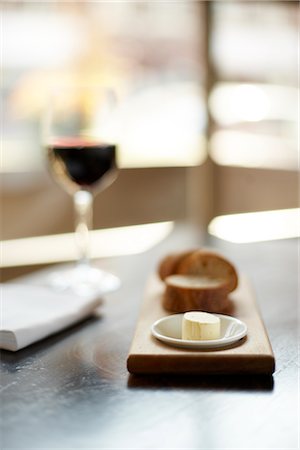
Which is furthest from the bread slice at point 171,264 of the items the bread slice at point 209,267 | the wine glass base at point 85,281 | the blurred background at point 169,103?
the blurred background at point 169,103

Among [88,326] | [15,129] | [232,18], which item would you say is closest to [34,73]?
[15,129]

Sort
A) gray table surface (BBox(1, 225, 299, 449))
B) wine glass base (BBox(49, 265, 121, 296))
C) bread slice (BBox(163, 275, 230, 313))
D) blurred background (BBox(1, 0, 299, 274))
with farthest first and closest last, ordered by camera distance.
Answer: blurred background (BBox(1, 0, 299, 274))
wine glass base (BBox(49, 265, 121, 296))
bread slice (BBox(163, 275, 230, 313))
gray table surface (BBox(1, 225, 299, 449))

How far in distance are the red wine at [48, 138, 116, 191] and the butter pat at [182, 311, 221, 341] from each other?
44 cm

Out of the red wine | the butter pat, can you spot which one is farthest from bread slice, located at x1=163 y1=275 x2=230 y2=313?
the red wine

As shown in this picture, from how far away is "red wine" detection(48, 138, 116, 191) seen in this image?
1.04m

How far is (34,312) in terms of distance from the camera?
78 cm

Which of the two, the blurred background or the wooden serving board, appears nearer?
the wooden serving board

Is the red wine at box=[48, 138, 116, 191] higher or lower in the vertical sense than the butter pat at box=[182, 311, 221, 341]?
higher

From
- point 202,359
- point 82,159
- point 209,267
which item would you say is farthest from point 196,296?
point 82,159

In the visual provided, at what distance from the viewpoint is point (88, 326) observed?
0.80m

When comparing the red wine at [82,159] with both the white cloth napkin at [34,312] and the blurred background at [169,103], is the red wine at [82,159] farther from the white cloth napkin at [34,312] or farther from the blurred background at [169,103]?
the blurred background at [169,103]

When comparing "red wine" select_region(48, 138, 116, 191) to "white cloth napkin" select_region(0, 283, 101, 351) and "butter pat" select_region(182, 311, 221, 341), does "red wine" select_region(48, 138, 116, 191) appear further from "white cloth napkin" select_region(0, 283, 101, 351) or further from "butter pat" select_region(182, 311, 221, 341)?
"butter pat" select_region(182, 311, 221, 341)

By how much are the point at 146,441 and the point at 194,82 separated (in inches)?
142

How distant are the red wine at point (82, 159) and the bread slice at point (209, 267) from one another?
0.26 m
